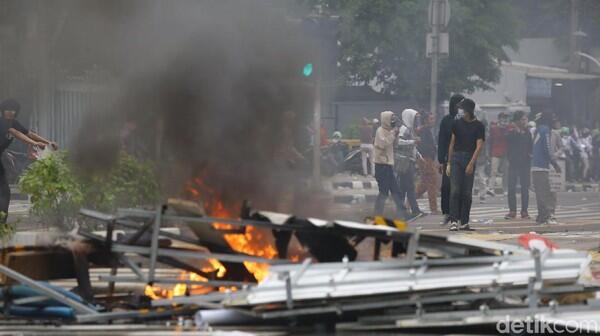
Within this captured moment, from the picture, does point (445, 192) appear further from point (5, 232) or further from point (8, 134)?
point (5, 232)

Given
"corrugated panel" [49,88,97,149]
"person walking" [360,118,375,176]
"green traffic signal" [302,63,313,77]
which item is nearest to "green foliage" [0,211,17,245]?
"corrugated panel" [49,88,97,149]

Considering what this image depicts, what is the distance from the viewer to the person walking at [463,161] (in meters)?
17.8

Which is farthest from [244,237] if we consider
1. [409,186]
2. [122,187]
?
[409,186]

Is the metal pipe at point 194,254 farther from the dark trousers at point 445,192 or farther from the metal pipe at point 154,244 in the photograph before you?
the dark trousers at point 445,192

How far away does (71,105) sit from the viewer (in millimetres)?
16719

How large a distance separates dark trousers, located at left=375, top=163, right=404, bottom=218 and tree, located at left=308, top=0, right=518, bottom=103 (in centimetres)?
1507

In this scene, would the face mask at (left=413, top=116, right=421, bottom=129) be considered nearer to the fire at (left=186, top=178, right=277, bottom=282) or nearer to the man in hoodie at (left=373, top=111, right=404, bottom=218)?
the man in hoodie at (left=373, top=111, right=404, bottom=218)

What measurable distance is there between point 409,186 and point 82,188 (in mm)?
7562

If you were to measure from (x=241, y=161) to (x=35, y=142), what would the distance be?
9.60 ft

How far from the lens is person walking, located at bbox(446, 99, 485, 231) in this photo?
1777cm

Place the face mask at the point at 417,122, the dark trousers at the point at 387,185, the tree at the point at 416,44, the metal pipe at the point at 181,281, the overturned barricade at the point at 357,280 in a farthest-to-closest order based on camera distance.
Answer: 1. the tree at the point at 416,44
2. the face mask at the point at 417,122
3. the dark trousers at the point at 387,185
4. the metal pipe at the point at 181,281
5. the overturned barricade at the point at 357,280

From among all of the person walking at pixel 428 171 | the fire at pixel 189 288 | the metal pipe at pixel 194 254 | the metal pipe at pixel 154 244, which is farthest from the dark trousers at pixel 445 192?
the metal pipe at pixel 154 244

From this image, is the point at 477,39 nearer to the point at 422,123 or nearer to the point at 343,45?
the point at 343,45

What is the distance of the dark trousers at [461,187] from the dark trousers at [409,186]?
8.40 feet
